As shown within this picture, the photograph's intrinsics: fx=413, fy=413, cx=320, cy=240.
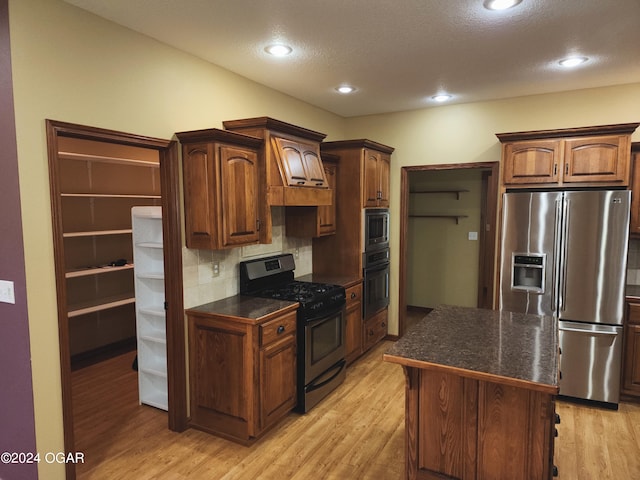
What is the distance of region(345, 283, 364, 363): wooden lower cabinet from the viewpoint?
13.4 ft

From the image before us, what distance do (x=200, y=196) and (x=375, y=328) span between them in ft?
8.90

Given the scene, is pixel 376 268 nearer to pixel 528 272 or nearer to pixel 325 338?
pixel 325 338

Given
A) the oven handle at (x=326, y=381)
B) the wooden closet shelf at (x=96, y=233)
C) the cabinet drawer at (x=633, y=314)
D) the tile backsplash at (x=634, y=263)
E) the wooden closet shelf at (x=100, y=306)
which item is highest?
the wooden closet shelf at (x=96, y=233)

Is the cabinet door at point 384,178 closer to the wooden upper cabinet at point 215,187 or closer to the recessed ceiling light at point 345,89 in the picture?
the recessed ceiling light at point 345,89

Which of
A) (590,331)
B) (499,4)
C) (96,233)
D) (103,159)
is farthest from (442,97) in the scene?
(96,233)

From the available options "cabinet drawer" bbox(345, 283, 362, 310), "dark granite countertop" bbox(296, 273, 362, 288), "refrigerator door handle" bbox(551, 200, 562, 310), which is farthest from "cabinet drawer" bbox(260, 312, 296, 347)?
"refrigerator door handle" bbox(551, 200, 562, 310)

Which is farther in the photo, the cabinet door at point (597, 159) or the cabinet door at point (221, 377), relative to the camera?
the cabinet door at point (597, 159)

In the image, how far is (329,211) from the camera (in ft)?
14.1

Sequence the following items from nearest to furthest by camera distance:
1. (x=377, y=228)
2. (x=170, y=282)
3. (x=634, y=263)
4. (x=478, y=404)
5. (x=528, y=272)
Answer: (x=478, y=404) → (x=170, y=282) → (x=528, y=272) → (x=634, y=263) → (x=377, y=228)

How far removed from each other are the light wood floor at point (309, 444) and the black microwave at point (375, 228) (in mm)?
1539

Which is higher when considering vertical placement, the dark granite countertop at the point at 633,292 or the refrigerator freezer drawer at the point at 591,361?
the dark granite countertop at the point at 633,292

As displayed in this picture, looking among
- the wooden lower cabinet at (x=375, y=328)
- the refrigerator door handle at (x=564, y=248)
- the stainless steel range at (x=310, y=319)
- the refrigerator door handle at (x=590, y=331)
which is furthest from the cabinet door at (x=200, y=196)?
the refrigerator door handle at (x=590, y=331)

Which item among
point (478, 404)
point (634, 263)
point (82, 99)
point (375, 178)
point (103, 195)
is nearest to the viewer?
point (478, 404)

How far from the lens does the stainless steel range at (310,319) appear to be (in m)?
3.26
